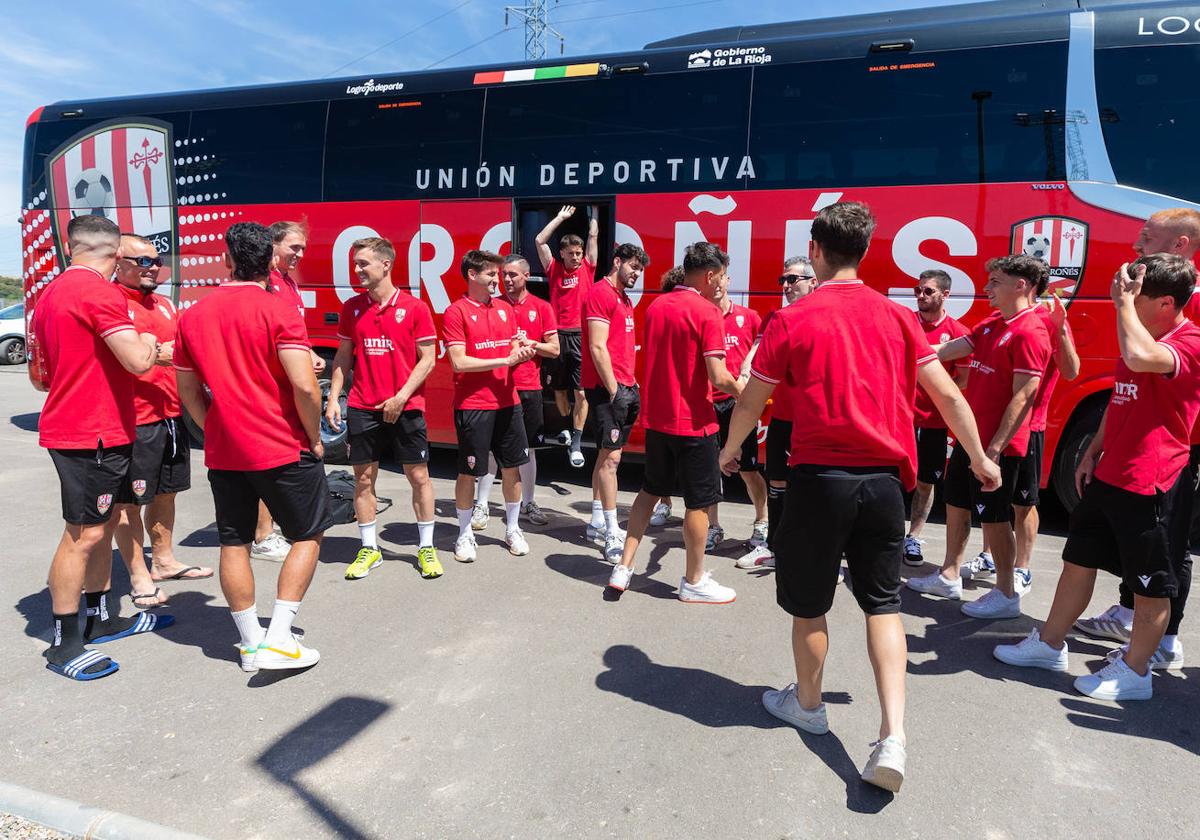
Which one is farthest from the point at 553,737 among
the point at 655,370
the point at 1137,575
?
the point at 1137,575

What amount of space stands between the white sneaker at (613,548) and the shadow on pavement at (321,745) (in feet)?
6.88

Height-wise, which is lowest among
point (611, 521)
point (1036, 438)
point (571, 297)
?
point (611, 521)

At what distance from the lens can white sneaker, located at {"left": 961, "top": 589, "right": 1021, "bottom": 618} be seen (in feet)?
13.2

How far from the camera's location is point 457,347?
473cm

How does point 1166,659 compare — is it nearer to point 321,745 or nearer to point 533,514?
point 321,745

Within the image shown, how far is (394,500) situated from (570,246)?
8.91ft

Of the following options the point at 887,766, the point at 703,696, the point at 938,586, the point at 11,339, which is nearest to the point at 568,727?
the point at 703,696

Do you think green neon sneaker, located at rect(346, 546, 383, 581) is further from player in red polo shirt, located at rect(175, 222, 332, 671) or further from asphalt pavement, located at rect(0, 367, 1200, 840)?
player in red polo shirt, located at rect(175, 222, 332, 671)

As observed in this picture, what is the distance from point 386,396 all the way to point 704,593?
2345 mm

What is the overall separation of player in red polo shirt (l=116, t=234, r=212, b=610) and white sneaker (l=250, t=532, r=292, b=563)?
0.73 m

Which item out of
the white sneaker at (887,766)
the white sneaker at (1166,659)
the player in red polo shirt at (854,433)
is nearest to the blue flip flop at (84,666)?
the player in red polo shirt at (854,433)

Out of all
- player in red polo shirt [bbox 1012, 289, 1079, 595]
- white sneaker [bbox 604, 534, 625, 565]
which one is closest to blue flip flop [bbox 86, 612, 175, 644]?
white sneaker [bbox 604, 534, 625, 565]

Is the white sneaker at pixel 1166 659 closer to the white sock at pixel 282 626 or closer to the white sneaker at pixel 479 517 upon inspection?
the white sock at pixel 282 626

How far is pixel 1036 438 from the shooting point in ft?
13.4
